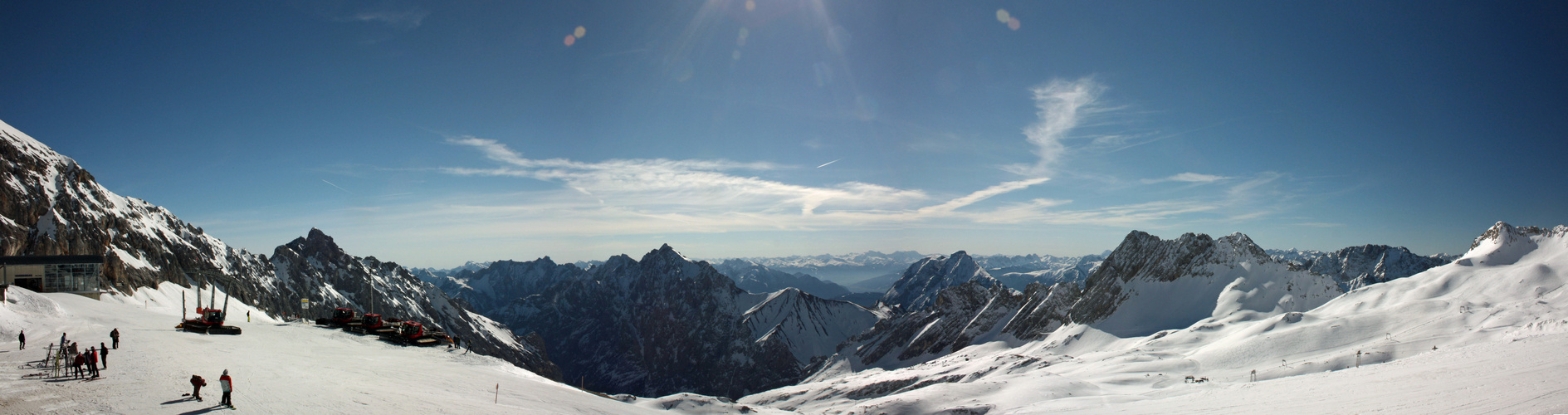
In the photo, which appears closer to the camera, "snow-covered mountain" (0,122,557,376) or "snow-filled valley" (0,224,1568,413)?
"snow-filled valley" (0,224,1568,413)

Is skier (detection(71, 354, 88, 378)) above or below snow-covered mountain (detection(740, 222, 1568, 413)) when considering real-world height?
above

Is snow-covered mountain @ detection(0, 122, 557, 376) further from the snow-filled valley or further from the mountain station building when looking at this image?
the snow-filled valley

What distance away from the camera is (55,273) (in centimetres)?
7256

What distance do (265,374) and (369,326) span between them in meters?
27.0

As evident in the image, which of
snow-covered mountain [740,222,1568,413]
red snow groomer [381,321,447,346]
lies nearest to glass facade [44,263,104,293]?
red snow groomer [381,321,447,346]

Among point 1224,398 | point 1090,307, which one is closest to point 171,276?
point 1224,398

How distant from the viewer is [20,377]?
28.6 metres

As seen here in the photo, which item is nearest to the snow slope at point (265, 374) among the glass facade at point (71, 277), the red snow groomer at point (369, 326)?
the red snow groomer at point (369, 326)

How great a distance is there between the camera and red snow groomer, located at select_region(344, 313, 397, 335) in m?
56.1

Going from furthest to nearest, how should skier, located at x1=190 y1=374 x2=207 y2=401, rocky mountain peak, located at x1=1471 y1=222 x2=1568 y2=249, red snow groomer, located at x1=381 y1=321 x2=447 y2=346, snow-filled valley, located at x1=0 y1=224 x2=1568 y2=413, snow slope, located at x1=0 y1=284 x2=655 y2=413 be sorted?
rocky mountain peak, located at x1=1471 y1=222 x2=1568 y2=249
red snow groomer, located at x1=381 y1=321 x2=447 y2=346
snow-filled valley, located at x1=0 y1=224 x2=1568 y2=413
snow slope, located at x1=0 y1=284 x2=655 y2=413
skier, located at x1=190 y1=374 x2=207 y2=401

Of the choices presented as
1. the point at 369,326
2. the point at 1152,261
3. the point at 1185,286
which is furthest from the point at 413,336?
the point at 1152,261

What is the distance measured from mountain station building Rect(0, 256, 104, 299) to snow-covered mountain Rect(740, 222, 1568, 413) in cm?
10812

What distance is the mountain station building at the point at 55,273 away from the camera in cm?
6988

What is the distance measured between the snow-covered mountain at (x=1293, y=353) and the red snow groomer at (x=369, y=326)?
65450 mm
